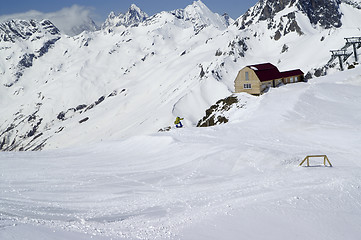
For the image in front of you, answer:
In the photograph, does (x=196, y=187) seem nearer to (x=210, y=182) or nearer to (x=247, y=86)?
(x=210, y=182)

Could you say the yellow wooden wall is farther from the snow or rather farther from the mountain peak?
the mountain peak

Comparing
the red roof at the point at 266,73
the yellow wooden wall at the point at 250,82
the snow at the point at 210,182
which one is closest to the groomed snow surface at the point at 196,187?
the snow at the point at 210,182

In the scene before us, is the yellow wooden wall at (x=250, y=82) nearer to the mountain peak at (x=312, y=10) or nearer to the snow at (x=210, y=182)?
the snow at (x=210, y=182)

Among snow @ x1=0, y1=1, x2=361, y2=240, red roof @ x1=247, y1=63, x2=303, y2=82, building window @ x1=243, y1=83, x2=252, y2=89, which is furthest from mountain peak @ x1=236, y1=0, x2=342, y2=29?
snow @ x1=0, y1=1, x2=361, y2=240

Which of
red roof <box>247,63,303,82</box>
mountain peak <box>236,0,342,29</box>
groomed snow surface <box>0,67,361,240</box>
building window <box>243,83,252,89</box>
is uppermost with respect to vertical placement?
mountain peak <box>236,0,342,29</box>

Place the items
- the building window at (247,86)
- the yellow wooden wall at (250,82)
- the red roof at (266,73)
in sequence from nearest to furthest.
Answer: the yellow wooden wall at (250,82) → the red roof at (266,73) → the building window at (247,86)

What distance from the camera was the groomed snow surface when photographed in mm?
11891

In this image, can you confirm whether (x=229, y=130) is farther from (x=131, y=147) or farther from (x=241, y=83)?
(x=241, y=83)

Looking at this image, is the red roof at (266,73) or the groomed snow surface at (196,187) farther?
the red roof at (266,73)

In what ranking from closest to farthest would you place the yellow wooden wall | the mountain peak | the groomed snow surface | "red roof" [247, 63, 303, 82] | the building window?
the groomed snow surface → the yellow wooden wall → "red roof" [247, 63, 303, 82] → the building window → the mountain peak

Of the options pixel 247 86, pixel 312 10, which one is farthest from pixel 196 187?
pixel 312 10

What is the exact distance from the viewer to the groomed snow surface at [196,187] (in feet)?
39.0

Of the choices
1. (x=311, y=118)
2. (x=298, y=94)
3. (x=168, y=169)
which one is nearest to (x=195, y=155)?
(x=168, y=169)

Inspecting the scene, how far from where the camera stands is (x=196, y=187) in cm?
1670
